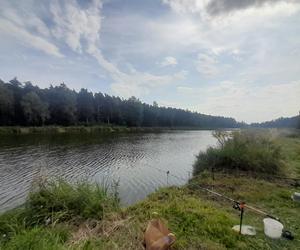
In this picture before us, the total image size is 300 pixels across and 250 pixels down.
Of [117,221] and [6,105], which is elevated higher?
[6,105]

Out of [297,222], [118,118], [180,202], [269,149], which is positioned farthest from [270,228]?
[118,118]

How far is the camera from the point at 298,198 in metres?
6.32

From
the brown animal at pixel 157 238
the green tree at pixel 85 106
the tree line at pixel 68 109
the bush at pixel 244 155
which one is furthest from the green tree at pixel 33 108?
the brown animal at pixel 157 238

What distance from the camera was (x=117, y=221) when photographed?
479 centimetres

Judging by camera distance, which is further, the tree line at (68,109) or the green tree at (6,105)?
the tree line at (68,109)

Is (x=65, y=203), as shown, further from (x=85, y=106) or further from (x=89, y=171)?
(x=85, y=106)

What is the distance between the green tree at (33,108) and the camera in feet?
142

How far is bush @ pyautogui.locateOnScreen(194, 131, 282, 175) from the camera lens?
1078cm

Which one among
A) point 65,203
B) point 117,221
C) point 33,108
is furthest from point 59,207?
point 33,108

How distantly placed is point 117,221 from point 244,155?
8142 mm

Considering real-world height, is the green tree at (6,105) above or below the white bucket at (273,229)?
above

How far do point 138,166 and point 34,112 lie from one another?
118 feet

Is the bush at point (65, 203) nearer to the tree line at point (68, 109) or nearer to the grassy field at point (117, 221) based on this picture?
the grassy field at point (117, 221)

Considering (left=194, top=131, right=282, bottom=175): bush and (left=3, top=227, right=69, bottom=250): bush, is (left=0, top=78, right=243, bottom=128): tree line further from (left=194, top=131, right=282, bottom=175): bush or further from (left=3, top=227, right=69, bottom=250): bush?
(left=3, top=227, right=69, bottom=250): bush
